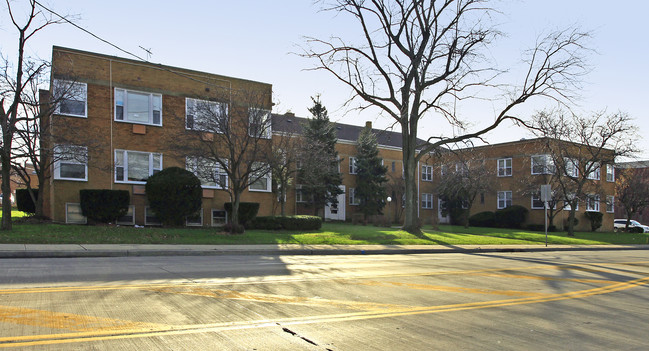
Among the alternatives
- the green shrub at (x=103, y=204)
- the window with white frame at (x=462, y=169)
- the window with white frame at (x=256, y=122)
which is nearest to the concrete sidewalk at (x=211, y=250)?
the window with white frame at (x=256, y=122)

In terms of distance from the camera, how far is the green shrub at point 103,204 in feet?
73.2

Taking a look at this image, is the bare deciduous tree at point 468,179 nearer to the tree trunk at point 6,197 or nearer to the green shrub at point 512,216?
the green shrub at point 512,216

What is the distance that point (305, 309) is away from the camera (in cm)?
682

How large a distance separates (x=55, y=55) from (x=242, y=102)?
367 inches

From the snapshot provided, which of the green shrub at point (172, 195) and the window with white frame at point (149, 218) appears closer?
the green shrub at point (172, 195)

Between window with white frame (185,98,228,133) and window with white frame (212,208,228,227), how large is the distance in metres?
6.53

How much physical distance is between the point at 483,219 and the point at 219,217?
2945 cm

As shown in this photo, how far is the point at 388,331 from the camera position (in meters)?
5.80

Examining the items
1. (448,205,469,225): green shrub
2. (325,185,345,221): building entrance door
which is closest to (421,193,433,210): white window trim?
(448,205,469,225): green shrub

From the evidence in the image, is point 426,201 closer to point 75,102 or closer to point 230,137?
point 230,137

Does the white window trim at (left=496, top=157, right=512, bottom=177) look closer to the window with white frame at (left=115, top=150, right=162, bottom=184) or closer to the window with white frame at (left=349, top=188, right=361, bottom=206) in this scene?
the window with white frame at (left=349, top=188, right=361, bottom=206)

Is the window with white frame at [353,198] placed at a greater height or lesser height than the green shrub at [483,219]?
greater

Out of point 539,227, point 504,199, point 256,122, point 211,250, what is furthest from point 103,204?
point 504,199

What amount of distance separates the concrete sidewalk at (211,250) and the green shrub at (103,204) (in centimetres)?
734
